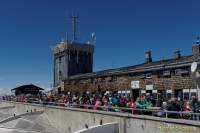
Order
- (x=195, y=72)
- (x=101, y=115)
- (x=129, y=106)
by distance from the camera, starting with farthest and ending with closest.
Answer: (x=101, y=115)
(x=129, y=106)
(x=195, y=72)

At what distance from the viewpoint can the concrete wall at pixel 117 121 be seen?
16141mm

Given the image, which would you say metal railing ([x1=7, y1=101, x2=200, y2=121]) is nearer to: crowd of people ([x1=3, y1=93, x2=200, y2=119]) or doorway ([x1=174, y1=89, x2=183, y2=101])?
crowd of people ([x1=3, y1=93, x2=200, y2=119])

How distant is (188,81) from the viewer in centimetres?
2489

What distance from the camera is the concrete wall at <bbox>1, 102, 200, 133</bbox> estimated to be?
16.1 m

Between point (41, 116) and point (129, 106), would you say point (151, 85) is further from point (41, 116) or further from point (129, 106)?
point (41, 116)

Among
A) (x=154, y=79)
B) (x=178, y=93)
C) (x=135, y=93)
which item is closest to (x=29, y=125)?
(x=135, y=93)

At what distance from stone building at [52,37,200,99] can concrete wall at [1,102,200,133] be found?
6.35 metres

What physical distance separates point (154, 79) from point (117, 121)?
8.51m

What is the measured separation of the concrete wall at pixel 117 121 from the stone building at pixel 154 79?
250 inches

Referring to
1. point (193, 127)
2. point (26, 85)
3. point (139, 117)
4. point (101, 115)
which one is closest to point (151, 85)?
point (101, 115)

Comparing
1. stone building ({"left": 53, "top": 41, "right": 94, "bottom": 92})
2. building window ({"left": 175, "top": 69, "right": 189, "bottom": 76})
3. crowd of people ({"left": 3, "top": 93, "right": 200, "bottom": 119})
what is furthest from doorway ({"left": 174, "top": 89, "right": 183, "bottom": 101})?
stone building ({"left": 53, "top": 41, "right": 94, "bottom": 92})

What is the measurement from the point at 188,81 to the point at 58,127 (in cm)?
1144

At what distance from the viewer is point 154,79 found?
28406mm

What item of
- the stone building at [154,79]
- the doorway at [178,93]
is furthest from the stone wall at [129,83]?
the doorway at [178,93]
